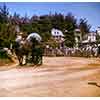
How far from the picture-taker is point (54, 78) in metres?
2.72

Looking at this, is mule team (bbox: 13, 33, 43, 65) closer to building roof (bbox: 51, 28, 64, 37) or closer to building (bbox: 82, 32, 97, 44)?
building roof (bbox: 51, 28, 64, 37)

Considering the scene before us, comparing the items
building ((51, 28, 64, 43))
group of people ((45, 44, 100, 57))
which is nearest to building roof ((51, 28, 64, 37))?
building ((51, 28, 64, 43))

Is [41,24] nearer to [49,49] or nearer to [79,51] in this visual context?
[49,49]

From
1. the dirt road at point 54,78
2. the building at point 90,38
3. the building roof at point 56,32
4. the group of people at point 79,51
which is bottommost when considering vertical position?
the dirt road at point 54,78

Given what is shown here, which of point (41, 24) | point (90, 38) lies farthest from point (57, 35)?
point (90, 38)

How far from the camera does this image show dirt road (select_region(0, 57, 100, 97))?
8.83 ft

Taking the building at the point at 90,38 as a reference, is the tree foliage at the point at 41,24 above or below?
above

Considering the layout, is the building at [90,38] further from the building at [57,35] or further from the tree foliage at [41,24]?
the building at [57,35]

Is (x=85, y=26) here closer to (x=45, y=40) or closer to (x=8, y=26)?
(x=45, y=40)

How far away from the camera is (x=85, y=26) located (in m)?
2.76

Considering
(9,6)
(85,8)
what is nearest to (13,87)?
(9,6)

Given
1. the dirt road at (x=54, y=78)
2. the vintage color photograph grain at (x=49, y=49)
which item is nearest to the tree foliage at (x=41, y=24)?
the vintage color photograph grain at (x=49, y=49)

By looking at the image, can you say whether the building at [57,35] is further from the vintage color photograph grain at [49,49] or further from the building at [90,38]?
the building at [90,38]

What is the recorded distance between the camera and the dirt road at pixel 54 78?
2.69m
